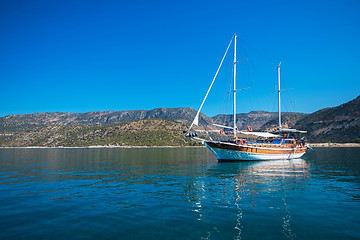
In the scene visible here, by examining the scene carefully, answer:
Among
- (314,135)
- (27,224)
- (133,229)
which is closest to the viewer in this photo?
(133,229)

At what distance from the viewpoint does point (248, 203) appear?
567 inches

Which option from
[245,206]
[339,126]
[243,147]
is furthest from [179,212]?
[339,126]

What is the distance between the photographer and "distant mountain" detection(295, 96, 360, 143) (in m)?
149

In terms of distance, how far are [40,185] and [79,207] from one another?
406 inches

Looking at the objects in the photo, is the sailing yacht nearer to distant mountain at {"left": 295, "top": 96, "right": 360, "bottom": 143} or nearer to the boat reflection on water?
the boat reflection on water

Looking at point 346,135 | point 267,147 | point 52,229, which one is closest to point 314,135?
point 346,135

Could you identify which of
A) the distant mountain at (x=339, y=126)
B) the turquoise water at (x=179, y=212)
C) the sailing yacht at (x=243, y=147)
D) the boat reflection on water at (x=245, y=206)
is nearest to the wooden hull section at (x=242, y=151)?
the sailing yacht at (x=243, y=147)

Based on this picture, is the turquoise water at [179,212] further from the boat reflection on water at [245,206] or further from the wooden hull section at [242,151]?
the wooden hull section at [242,151]

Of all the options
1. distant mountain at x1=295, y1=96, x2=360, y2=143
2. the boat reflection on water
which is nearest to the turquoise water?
the boat reflection on water

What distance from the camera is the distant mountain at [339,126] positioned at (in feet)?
488

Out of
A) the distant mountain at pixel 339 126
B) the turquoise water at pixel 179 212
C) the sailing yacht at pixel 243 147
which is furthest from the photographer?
the distant mountain at pixel 339 126

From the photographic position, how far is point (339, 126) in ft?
530

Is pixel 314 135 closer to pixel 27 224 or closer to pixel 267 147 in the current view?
pixel 267 147

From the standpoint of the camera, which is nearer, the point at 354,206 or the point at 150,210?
the point at 150,210
